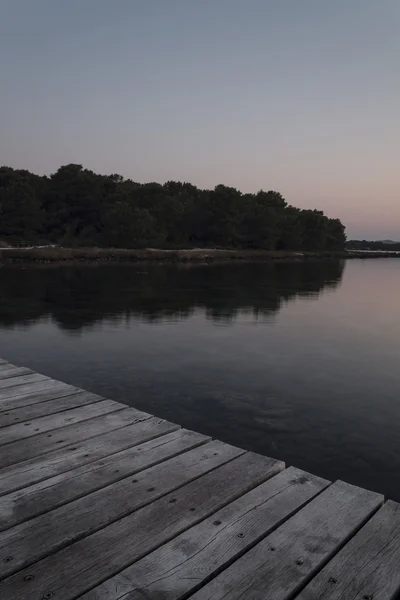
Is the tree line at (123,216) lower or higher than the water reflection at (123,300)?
higher

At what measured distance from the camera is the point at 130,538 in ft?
10.5

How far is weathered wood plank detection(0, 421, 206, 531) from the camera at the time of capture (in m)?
3.56

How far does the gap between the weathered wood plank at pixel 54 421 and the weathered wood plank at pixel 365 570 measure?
3319mm

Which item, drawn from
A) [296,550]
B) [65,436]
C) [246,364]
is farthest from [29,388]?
[246,364]

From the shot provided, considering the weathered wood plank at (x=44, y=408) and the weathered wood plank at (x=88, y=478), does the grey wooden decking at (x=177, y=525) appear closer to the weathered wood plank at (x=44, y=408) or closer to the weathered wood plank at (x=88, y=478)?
the weathered wood plank at (x=88, y=478)

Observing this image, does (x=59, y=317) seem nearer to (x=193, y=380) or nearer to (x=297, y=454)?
(x=193, y=380)

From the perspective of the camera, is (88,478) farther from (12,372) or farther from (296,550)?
(12,372)

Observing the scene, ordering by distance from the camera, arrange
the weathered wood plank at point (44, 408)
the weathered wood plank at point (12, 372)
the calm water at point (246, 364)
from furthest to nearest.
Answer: the weathered wood plank at point (12, 372), the calm water at point (246, 364), the weathered wood plank at point (44, 408)

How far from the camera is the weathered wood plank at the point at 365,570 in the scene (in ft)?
9.02

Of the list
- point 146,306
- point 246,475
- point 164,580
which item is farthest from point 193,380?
point 146,306

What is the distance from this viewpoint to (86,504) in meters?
3.65

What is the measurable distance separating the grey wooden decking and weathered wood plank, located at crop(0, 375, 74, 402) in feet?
4.64

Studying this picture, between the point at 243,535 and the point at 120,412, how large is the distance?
9.46ft

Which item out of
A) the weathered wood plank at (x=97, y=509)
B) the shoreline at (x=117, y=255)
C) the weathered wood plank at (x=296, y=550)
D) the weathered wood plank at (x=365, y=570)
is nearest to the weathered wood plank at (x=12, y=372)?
the weathered wood plank at (x=97, y=509)
